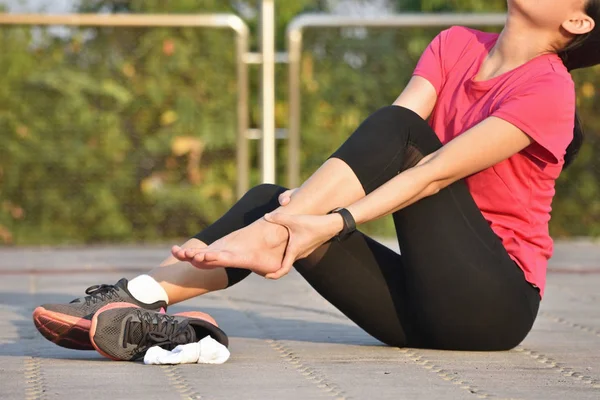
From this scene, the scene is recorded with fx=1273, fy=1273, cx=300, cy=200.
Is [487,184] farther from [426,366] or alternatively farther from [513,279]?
[426,366]

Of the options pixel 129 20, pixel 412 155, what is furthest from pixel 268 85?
pixel 412 155

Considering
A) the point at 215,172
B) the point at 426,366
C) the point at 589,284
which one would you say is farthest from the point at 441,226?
the point at 215,172

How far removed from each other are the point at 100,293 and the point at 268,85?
4.12 m

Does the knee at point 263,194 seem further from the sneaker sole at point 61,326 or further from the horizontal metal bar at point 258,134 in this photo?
the horizontal metal bar at point 258,134

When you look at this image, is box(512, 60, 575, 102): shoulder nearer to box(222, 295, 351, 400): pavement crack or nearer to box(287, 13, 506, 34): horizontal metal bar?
box(222, 295, 351, 400): pavement crack

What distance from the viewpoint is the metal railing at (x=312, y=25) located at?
23.2 feet

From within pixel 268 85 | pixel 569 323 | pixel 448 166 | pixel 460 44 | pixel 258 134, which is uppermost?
pixel 460 44

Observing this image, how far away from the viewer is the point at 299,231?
293cm

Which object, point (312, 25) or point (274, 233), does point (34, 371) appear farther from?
point (312, 25)

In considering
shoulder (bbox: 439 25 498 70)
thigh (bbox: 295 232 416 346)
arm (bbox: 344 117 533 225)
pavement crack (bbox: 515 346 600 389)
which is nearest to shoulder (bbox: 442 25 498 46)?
shoulder (bbox: 439 25 498 70)

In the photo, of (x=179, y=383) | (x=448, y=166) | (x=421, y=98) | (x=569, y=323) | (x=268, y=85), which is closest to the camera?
(x=179, y=383)

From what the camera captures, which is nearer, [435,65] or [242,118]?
[435,65]

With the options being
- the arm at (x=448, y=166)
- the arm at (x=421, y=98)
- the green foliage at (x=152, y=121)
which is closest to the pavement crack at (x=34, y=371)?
the arm at (x=448, y=166)

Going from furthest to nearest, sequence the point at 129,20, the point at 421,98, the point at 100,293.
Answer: the point at 129,20 < the point at 421,98 < the point at 100,293
